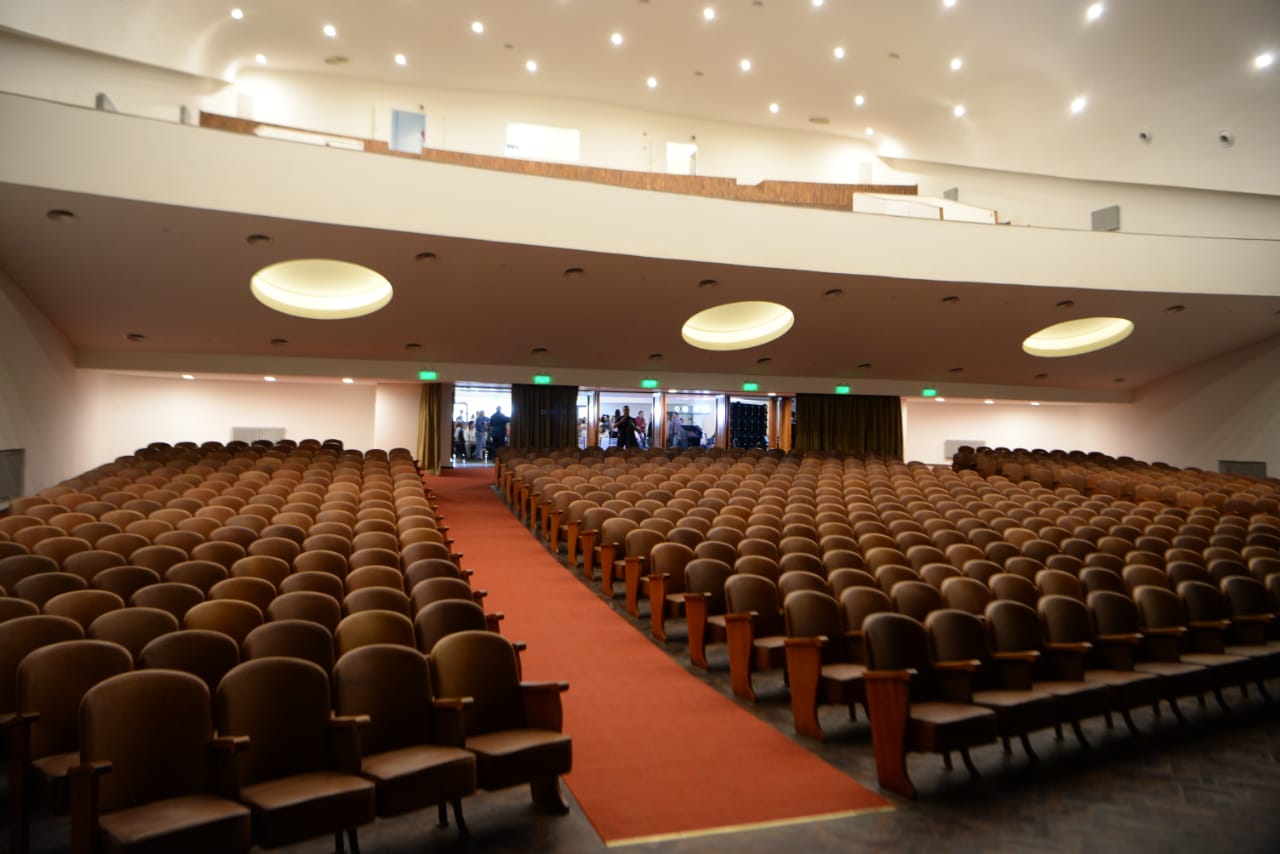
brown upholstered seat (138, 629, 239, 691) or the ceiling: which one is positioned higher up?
the ceiling

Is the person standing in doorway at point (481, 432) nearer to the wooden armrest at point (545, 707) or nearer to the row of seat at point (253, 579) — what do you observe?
the row of seat at point (253, 579)

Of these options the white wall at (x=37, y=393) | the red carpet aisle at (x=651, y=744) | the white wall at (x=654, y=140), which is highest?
the white wall at (x=654, y=140)

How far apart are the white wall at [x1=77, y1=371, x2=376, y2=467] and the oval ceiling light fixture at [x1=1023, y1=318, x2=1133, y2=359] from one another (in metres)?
12.7

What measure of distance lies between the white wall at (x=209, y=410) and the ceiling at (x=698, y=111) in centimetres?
251

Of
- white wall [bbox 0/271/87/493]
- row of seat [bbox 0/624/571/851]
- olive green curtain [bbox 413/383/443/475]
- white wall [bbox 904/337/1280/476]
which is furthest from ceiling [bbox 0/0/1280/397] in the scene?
row of seat [bbox 0/624/571/851]

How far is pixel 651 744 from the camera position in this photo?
400cm

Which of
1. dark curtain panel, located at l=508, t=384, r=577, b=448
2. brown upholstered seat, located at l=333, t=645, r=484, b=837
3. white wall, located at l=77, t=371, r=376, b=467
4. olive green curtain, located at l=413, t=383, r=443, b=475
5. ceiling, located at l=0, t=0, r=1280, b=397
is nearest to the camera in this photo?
brown upholstered seat, located at l=333, t=645, r=484, b=837

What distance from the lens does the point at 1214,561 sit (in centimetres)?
624

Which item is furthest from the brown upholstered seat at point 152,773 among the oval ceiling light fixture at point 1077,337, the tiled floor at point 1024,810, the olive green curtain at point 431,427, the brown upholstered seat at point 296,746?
the oval ceiling light fixture at point 1077,337

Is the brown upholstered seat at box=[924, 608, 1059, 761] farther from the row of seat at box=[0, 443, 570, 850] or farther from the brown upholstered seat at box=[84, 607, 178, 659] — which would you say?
the brown upholstered seat at box=[84, 607, 178, 659]

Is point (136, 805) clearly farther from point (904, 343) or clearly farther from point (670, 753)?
point (904, 343)

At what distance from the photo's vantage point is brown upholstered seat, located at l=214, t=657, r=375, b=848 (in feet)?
9.05

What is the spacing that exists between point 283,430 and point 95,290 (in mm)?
5773

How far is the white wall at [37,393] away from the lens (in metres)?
8.89
